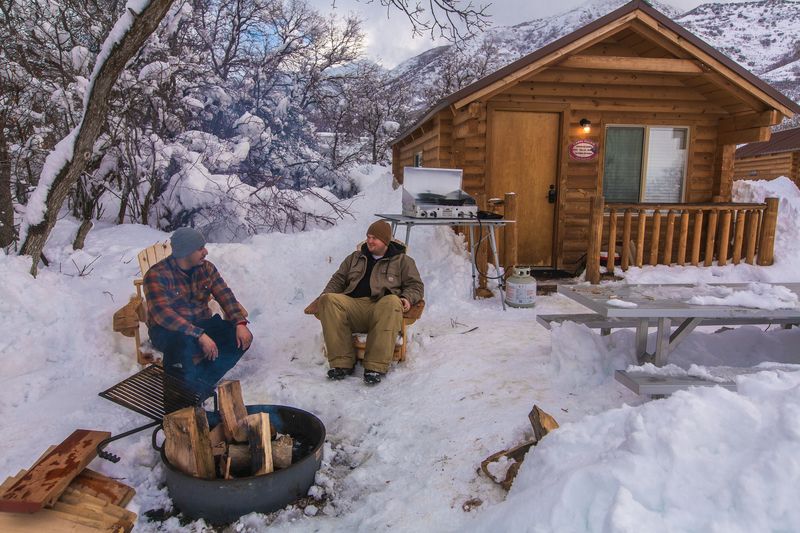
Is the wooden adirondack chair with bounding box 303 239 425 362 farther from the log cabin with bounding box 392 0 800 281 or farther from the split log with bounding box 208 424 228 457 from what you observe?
the log cabin with bounding box 392 0 800 281

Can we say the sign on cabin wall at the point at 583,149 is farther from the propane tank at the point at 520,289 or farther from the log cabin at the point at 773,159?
the log cabin at the point at 773,159

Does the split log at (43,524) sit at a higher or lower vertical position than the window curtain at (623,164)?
lower

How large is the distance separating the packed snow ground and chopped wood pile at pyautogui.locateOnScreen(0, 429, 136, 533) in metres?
0.21

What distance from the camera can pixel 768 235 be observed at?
793 centimetres

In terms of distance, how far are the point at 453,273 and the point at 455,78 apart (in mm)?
18411

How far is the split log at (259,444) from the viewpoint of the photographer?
292 centimetres

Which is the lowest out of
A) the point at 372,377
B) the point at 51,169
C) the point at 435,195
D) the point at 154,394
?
the point at 372,377

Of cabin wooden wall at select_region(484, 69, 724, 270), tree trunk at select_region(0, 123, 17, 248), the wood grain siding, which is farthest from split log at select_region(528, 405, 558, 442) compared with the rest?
tree trunk at select_region(0, 123, 17, 248)

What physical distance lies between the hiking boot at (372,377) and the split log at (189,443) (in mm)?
1581

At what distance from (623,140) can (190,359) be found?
7.72m

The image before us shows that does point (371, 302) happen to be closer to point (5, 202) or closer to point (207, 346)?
point (207, 346)

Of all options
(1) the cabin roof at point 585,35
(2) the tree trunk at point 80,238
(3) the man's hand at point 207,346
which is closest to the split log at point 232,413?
(3) the man's hand at point 207,346

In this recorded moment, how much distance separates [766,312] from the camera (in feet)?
11.1

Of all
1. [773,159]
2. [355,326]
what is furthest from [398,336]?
[773,159]
